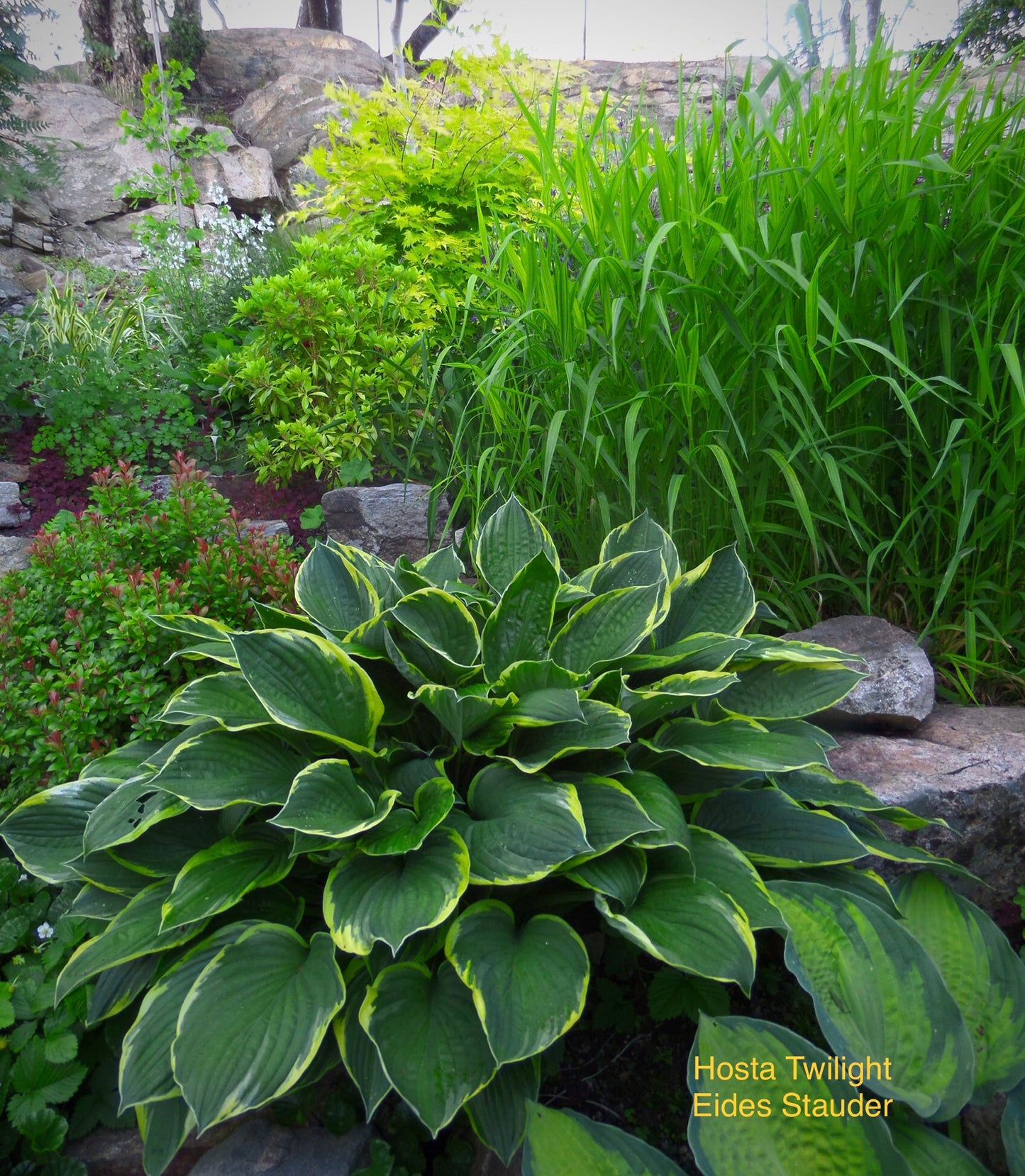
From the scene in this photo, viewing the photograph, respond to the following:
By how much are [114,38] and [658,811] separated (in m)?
13.2

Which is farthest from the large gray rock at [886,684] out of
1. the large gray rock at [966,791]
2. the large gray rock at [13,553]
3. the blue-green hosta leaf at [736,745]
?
the large gray rock at [13,553]

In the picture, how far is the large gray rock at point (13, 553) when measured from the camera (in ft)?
9.48

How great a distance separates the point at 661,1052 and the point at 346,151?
12.2 ft

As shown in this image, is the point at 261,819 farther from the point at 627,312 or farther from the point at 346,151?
the point at 346,151

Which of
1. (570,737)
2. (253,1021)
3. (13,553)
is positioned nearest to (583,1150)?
(253,1021)

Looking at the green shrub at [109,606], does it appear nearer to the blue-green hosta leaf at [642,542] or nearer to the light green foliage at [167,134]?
the blue-green hosta leaf at [642,542]

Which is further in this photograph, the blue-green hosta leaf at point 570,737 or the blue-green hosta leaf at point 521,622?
the blue-green hosta leaf at point 521,622

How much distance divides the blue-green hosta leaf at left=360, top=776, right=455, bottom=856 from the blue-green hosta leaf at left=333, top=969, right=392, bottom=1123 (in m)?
0.21

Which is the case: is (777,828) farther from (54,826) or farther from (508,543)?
(54,826)

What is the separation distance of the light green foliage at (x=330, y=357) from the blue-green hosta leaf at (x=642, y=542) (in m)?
1.56

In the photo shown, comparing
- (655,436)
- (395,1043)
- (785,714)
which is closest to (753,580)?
(655,436)

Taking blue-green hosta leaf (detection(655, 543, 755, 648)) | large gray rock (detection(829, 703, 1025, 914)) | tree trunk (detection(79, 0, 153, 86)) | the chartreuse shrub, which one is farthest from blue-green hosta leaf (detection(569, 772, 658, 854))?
tree trunk (detection(79, 0, 153, 86))

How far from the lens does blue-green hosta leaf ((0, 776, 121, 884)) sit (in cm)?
114

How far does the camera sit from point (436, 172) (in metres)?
3.26
